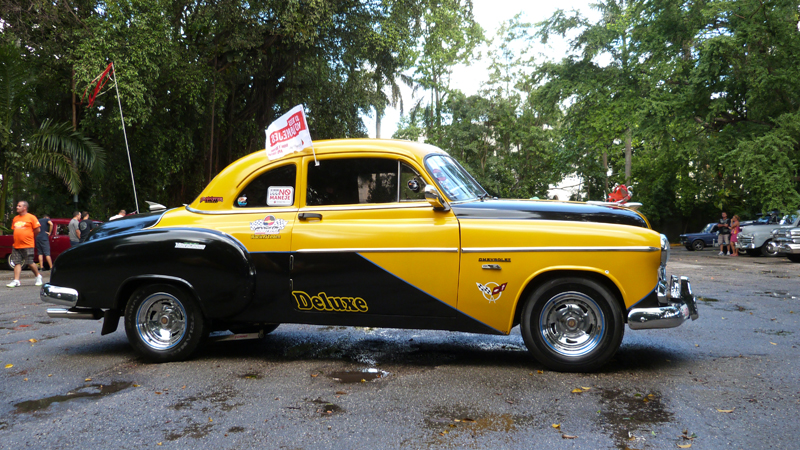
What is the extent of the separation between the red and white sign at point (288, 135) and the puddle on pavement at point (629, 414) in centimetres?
Result: 343

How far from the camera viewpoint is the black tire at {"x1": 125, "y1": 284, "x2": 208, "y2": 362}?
5957 millimetres

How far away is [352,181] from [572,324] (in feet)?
7.68

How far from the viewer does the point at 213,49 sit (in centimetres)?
2175

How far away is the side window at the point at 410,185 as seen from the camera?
567 cm

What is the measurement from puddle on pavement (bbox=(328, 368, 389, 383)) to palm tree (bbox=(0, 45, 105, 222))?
16190mm

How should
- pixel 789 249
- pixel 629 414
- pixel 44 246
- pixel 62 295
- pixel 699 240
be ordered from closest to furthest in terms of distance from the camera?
pixel 629 414 → pixel 62 295 → pixel 44 246 → pixel 789 249 → pixel 699 240

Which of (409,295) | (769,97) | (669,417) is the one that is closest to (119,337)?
(409,295)

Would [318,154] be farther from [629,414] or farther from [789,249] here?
[789,249]

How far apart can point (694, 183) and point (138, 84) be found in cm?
3257

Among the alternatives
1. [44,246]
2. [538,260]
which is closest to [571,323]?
[538,260]

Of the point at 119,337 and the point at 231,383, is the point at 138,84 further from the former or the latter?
the point at 231,383

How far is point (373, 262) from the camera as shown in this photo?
5.58 metres

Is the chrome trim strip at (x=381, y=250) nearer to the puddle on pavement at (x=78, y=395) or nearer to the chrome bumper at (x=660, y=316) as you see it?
the chrome bumper at (x=660, y=316)

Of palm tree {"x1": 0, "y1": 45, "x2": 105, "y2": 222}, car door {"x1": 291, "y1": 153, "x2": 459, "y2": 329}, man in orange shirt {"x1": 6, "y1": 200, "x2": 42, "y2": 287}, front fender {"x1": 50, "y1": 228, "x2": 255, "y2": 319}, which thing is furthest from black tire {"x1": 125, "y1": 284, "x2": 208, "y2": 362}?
palm tree {"x1": 0, "y1": 45, "x2": 105, "y2": 222}
